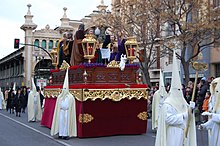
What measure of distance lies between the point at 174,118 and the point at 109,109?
22.8 feet

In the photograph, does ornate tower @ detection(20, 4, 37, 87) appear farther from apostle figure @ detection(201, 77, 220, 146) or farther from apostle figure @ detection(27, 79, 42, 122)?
apostle figure @ detection(201, 77, 220, 146)

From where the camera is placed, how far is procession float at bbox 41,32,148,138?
13.6 meters

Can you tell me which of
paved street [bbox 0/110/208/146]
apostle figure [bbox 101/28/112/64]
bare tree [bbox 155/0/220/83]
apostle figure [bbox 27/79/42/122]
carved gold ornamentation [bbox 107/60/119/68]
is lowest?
paved street [bbox 0/110/208/146]

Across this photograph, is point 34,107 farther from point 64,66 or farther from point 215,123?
point 215,123

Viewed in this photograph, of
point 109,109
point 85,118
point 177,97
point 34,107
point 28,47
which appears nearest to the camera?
point 177,97

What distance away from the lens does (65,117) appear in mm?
13117

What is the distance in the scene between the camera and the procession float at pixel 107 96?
13586 millimetres

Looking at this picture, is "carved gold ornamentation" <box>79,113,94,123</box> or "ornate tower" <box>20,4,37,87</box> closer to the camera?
"carved gold ornamentation" <box>79,113,94,123</box>

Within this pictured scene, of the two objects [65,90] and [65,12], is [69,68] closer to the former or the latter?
[65,90]

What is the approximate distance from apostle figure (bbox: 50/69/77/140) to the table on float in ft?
0.93

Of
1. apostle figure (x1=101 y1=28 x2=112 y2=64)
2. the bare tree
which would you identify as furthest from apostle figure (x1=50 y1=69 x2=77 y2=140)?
the bare tree

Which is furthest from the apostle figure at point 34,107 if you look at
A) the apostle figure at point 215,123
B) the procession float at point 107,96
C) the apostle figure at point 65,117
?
the apostle figure at point 215,123

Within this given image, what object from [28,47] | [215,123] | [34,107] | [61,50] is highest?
[28,47]

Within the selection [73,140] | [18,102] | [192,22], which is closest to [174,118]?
[73,140]
